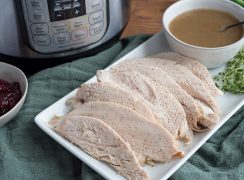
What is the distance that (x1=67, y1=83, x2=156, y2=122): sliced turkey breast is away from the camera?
103 centimetres

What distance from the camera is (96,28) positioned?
3.94ft

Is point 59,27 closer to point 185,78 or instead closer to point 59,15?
point 59,15

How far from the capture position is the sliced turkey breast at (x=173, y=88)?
106 centimetres

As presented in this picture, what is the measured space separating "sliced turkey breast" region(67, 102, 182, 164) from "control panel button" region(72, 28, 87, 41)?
253 mm

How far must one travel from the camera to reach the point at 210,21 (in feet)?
4.19

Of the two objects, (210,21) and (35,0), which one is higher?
(35,0)

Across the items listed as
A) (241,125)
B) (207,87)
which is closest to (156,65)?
(207,87)

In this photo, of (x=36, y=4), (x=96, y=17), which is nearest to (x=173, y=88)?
(x=96, y=17)

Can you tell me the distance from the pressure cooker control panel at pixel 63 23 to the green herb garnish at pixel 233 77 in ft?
1.10

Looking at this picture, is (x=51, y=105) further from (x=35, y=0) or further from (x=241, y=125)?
(x=241, y=125)

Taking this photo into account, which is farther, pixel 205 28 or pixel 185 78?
pixel 205 28

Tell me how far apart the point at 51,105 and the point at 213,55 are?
16.7 inches

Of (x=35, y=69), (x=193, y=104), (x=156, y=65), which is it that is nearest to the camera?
(x=193, y=104)

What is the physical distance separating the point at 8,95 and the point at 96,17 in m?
0.29
